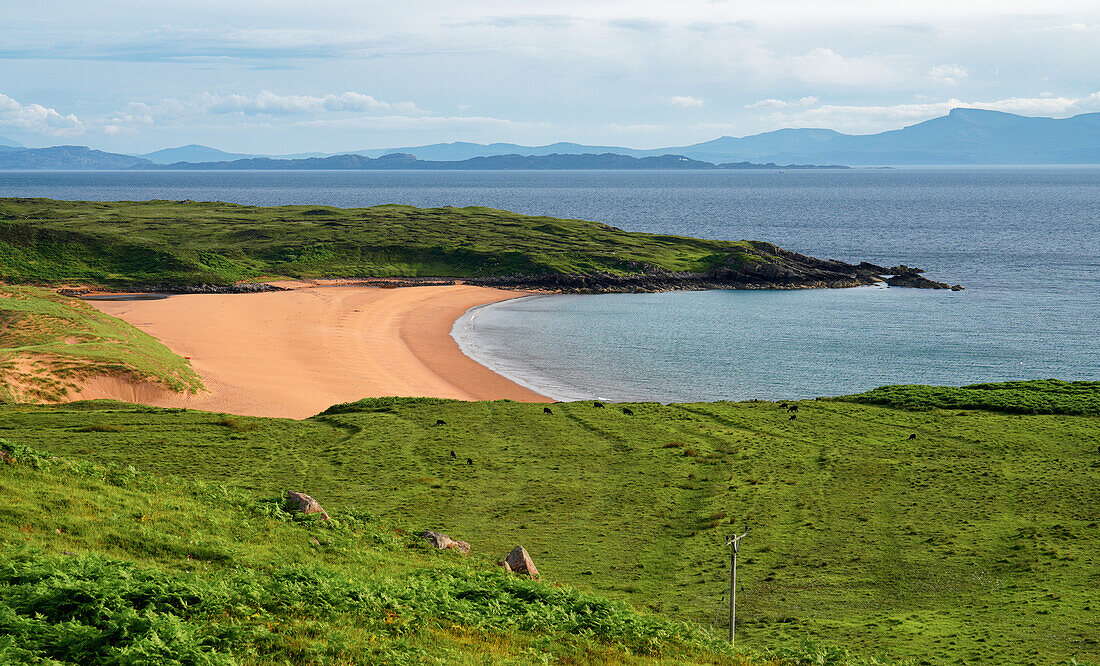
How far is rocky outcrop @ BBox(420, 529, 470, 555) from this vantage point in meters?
28.5

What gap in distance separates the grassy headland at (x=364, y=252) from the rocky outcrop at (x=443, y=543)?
331 feet

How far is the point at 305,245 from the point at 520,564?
127009mm

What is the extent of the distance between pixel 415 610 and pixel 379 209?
Result: 578 feet

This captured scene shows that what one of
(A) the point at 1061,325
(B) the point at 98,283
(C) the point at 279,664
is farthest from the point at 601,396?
(B) the point at 98,283

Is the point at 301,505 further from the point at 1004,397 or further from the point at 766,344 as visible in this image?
the point at 766,344

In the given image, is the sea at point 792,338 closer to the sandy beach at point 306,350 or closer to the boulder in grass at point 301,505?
the sandy beach at point 306,350

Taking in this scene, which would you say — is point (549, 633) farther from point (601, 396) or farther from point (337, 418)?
point (601, 396)

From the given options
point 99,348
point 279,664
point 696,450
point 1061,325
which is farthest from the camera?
point 1061,325

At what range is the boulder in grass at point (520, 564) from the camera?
2656 cm

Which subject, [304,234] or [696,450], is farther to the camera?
[304,234]

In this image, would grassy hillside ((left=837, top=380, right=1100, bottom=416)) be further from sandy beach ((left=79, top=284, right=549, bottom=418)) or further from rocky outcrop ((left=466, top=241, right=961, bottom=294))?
rocky outcrop ((left=466, top=241, right=961, bottom=294))

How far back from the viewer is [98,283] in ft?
382

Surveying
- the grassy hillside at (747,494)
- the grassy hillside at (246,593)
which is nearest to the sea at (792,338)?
the grassy hillside at (747,494)

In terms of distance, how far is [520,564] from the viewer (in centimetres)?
2667
